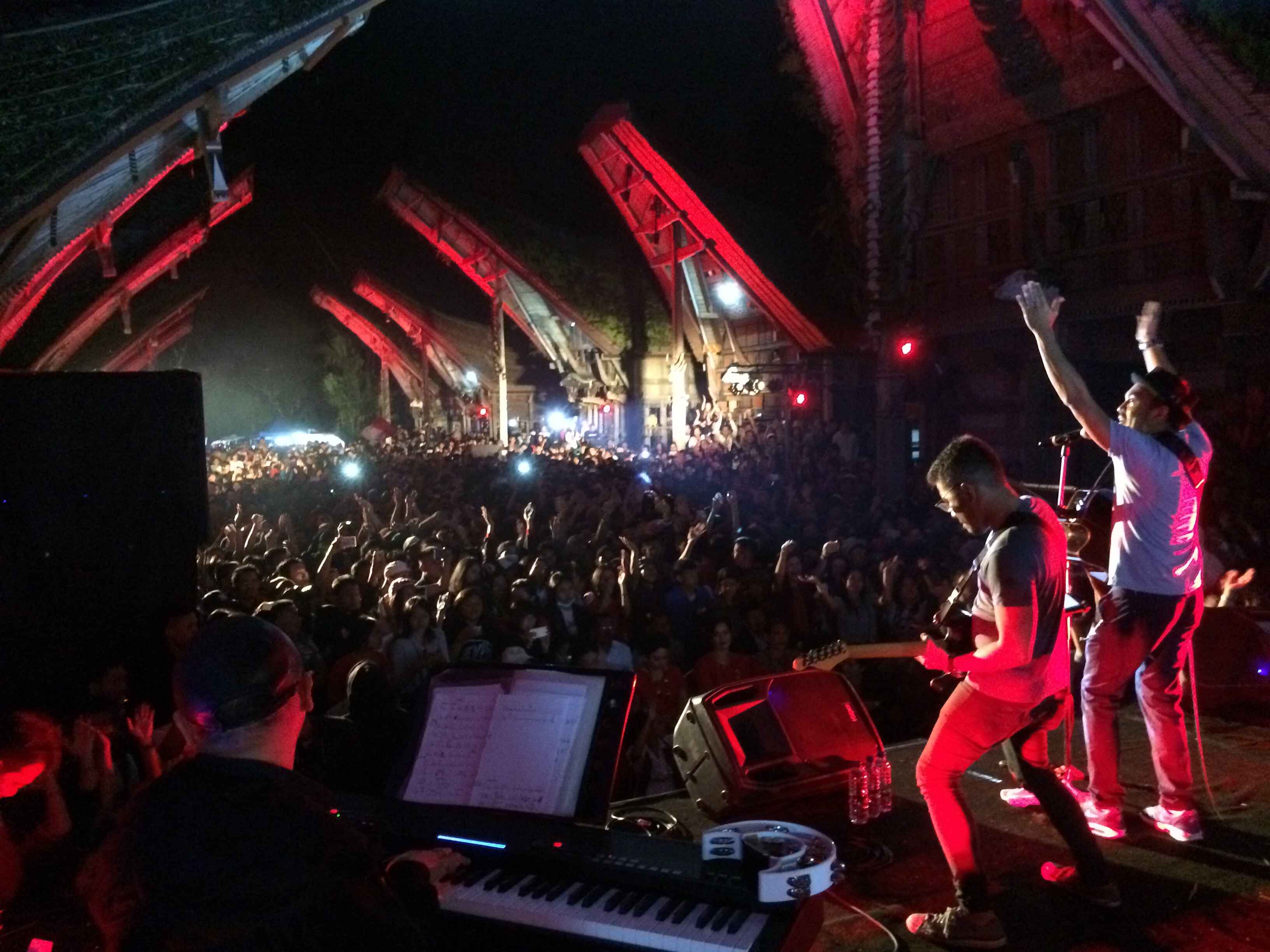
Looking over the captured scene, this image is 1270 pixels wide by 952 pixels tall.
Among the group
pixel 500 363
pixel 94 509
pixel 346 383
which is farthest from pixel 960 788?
pixel 346 383

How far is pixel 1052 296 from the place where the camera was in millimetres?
3607

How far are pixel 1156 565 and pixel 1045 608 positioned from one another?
3.00ft

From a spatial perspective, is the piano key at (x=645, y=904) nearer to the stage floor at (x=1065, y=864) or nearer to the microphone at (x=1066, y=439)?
the stage floor at (x=1065, y=864)

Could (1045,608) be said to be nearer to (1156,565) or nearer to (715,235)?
(1156,565)

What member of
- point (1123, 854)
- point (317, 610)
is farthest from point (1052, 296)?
point (317, 610)

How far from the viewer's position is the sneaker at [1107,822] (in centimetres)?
399

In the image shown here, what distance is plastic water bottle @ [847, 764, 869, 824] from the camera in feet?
13.4

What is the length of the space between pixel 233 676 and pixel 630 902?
3.63ft

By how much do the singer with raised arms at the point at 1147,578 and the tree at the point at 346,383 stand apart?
4814 centimetres

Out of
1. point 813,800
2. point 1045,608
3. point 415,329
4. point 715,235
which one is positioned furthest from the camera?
point 415,329

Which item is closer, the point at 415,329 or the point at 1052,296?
the point at 1052,296

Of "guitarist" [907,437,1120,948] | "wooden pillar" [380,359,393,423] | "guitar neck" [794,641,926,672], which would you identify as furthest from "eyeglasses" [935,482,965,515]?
"wooden pillar" [380,359,393,423]

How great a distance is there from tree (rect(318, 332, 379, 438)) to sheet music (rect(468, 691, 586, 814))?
159 ft

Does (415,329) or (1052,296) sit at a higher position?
(415,329)
